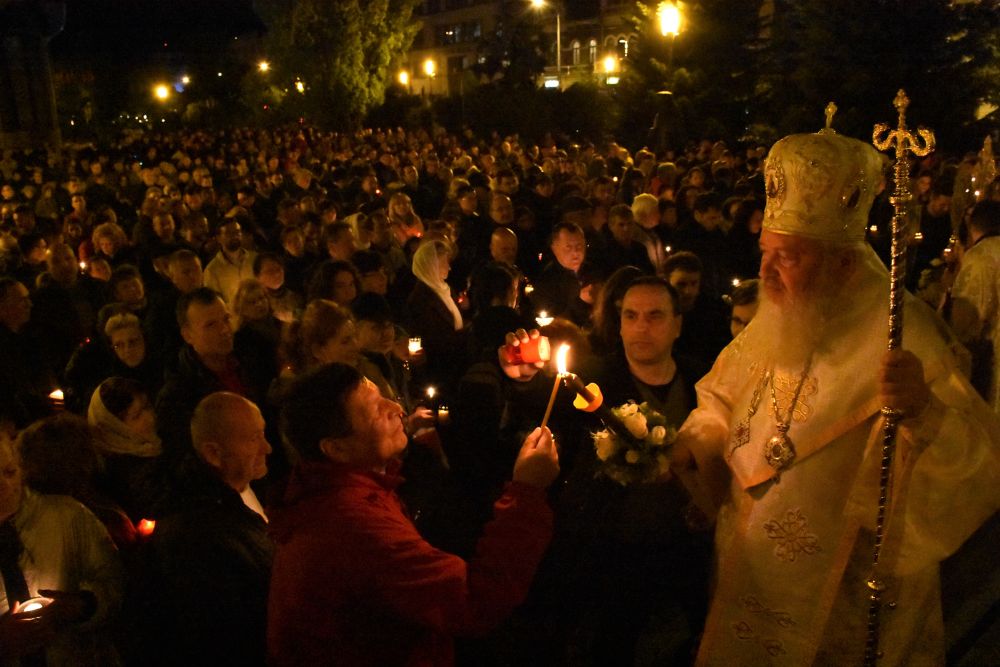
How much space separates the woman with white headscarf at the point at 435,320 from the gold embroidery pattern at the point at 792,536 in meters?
3.64

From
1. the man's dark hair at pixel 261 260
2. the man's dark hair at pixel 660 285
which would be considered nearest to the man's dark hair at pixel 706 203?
the man's dark hair at pixel 261 260

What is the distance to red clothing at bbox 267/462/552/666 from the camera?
2285 mm

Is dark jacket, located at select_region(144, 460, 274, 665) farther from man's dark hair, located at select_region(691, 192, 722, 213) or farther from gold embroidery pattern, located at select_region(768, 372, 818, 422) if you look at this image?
man's dark hair, located at select_region(691, 192, 722, 213)

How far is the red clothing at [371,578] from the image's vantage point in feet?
7.50

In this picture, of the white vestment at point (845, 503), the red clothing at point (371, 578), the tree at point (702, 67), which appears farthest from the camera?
the tree at point (702, 67)

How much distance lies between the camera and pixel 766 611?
3.05 meters

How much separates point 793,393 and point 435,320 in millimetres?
3840

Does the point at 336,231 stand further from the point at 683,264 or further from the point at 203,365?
the point at 683,264

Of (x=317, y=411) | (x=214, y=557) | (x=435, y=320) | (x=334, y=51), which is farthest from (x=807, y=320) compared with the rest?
(x=334, y=51)

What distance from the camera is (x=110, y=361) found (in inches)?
233

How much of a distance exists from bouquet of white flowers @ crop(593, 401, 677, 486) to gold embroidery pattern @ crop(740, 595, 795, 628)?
2.04 feet

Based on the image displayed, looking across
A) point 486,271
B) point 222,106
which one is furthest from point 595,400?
point 222,106

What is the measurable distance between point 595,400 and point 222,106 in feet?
152

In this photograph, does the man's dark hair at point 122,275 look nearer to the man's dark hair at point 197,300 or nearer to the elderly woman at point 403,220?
the man's dark hair at point 197,300
